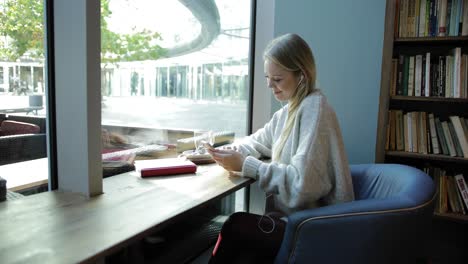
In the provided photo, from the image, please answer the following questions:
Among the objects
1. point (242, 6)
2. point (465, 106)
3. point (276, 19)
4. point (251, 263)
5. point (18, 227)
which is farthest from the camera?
point (242, 6)

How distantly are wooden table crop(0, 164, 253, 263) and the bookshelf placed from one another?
3.82 ft

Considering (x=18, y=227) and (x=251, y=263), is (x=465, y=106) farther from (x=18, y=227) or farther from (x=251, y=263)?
(x=18, y=227)

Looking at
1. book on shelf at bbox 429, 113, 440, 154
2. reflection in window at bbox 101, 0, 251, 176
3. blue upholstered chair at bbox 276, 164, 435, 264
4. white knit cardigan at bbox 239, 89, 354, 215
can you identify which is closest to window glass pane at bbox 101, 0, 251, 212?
reflection in window at bbox 101, 0, 251, 176

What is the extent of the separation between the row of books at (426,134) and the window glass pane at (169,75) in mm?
990

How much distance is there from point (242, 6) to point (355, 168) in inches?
56.8

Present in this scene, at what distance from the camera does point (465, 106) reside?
2203mm

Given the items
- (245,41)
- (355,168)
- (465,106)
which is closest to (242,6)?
(245,41)

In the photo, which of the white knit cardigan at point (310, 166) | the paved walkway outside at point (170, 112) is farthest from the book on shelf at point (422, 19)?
the paved walkway outside at point (170, 112)

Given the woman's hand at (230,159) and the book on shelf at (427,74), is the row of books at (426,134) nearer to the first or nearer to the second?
the book on shelf at (427,74)

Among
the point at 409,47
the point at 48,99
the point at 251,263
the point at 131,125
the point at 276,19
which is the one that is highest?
the point at 276,19

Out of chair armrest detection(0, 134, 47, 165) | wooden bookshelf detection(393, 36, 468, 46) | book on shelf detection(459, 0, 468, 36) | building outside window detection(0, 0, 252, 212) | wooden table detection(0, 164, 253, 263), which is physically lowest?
wooden table detection(0, 164, 253, 263)

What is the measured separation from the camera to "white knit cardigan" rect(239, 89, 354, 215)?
4.38 feet

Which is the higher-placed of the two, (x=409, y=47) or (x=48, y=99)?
(x=409, y=47)

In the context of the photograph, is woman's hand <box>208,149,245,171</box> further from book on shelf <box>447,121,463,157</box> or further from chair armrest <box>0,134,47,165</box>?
book on shelf <box>447,121,463,157</box>
